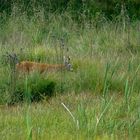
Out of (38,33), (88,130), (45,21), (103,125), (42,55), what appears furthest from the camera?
(45,21)

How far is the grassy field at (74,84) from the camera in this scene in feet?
14.5

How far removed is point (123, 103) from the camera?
5.20m

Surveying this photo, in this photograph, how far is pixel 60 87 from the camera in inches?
243

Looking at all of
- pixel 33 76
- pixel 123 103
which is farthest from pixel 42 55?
pixel 123 103

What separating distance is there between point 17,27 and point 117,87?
457 cm

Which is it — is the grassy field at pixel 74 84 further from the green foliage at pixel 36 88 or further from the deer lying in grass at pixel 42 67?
the deer lying in grass at pixel 42 67

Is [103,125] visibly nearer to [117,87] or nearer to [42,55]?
[117,87]

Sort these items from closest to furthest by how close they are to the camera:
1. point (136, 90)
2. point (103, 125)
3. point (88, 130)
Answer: point (88, 130)
point (103, 125)
point (136, 90)

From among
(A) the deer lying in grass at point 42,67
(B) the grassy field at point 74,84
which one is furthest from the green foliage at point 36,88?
(A) the deer lying in grass at point 42,67

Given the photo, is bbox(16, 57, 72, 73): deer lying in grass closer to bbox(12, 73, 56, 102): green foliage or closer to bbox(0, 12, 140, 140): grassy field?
bbox(0, 12, 140, 140): grassy field

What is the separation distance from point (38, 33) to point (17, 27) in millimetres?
609

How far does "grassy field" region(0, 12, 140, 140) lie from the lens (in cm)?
441

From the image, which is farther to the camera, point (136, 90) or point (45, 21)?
point (45, 21)

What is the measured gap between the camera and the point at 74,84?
6309 millimetres
